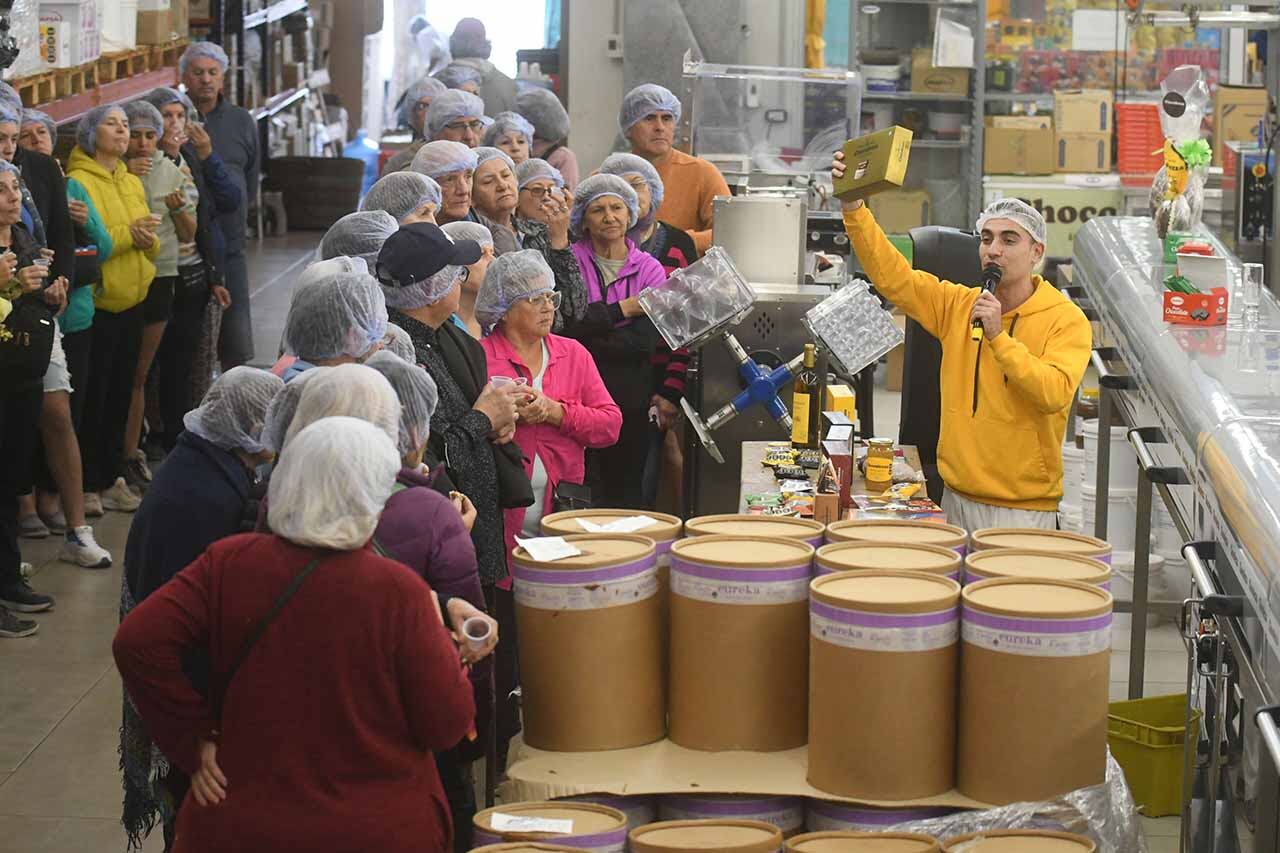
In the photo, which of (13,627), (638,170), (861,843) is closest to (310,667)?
(861,843)

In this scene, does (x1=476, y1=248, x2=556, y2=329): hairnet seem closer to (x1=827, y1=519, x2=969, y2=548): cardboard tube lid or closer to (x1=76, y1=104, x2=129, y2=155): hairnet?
(x1=827, y1=519, x2=969, y2=548): cardboard tube lid

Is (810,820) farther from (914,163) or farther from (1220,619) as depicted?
(914,163)

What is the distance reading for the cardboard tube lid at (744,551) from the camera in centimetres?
294

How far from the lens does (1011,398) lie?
4203 mm

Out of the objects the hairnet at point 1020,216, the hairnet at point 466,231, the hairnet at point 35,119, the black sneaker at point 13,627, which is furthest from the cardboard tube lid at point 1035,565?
the hairnet at point 35,119

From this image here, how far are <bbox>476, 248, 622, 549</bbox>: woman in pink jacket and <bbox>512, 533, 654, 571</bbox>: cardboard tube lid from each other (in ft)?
3.27

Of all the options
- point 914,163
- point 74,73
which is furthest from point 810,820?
point 914,163

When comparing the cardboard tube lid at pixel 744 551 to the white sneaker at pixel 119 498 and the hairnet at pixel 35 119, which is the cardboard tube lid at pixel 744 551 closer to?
the hairnet at pixel 35 119

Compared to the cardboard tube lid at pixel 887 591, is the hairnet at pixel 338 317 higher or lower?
higher

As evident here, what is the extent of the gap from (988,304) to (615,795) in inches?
65.6

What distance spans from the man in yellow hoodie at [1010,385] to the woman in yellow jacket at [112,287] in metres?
3.09

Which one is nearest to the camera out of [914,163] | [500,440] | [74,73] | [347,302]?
[347,302]

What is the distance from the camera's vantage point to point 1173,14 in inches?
230

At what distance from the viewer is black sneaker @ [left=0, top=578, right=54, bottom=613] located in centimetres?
545
